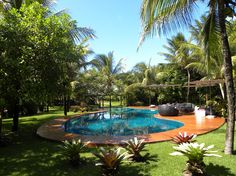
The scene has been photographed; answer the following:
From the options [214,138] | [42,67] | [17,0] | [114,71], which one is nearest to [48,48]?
[42,67]

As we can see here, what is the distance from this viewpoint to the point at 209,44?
7.06 metres

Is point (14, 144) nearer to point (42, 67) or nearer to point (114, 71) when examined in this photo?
point (42, 67)

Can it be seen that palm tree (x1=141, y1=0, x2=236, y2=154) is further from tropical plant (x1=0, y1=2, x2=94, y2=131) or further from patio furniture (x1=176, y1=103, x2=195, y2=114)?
patio furniture (x1=176, y1=103, x2=195, y2=114)

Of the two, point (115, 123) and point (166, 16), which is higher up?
point (166, 16)

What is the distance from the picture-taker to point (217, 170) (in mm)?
5434

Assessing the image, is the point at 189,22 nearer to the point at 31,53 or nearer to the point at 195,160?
the point at 195,160

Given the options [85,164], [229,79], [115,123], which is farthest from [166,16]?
[115,123]

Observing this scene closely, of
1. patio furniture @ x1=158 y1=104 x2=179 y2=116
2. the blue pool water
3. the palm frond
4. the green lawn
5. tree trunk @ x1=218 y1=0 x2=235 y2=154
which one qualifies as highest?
the palm frond

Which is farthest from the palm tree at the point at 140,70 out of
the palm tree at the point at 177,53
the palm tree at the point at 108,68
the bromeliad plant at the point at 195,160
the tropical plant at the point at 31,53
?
the bromeliad plant at the point at 195,160

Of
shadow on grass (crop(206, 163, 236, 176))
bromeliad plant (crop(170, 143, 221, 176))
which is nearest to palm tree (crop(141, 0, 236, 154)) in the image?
shadow on grass (crop(206, 163, 236, 176))

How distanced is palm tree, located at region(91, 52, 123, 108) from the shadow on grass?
2122 cm

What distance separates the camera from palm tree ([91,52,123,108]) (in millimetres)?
26972

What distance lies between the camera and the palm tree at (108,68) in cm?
2697

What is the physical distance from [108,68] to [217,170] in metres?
22.5
